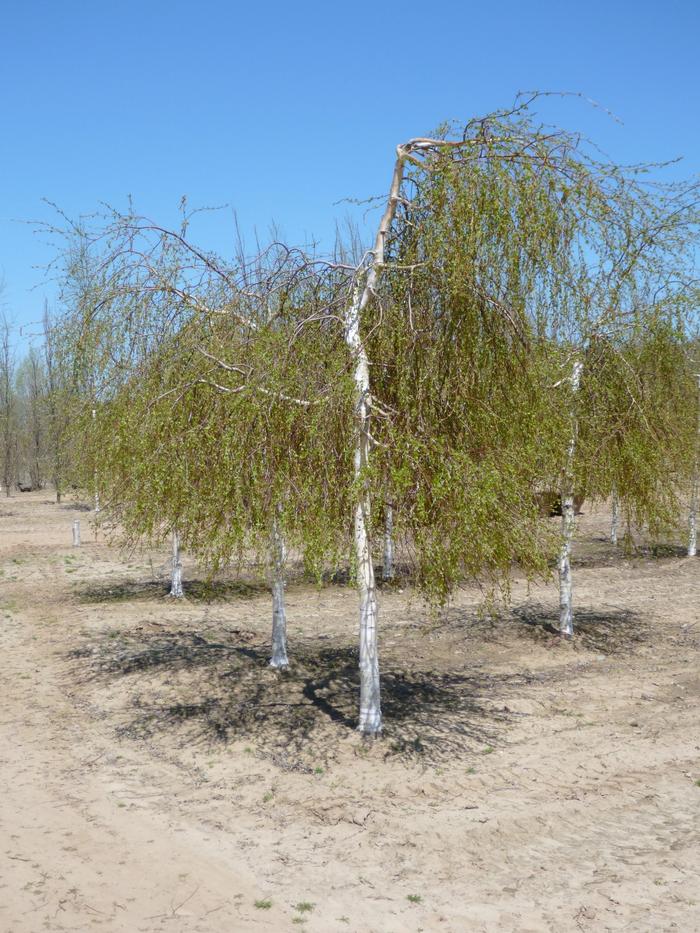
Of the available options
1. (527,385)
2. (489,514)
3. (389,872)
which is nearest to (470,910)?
(389,872)

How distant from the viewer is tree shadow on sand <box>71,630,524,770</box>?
29.1ft

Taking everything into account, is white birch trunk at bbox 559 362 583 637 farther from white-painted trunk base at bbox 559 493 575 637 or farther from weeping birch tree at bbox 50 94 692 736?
weeping birch tree at bbox 50 94 692 736

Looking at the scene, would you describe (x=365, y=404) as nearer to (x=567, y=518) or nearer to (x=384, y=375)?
(x=384, y=375)

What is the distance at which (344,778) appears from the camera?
7.84 meters

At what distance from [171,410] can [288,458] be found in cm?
126

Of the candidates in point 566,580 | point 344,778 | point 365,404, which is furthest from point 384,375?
point 566,580

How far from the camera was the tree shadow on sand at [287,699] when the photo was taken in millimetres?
8859

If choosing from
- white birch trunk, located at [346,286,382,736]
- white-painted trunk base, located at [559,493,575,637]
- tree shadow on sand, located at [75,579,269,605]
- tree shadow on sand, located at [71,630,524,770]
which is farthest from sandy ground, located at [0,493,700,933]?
tree shadow on sand, located at [75,579,269,605]

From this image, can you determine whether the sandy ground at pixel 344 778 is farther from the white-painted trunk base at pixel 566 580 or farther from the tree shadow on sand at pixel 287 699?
the white-painted trunk base at pixel 566 580

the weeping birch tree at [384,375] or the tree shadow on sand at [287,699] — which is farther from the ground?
the weeping birch tree at [384,375]

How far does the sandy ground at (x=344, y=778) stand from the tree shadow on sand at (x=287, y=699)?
0.13 ft

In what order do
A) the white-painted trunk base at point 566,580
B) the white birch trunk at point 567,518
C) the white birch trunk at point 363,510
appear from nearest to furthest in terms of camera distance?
the white birch trunk at point 363,510 → the white birch trunk at point 567,518 → the white-painted trunk base at point 566,580

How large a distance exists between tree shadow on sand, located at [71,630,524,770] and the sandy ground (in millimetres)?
40

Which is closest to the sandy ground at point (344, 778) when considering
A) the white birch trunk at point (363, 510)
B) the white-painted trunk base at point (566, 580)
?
the white-painted trunk base at point (566, 580)
